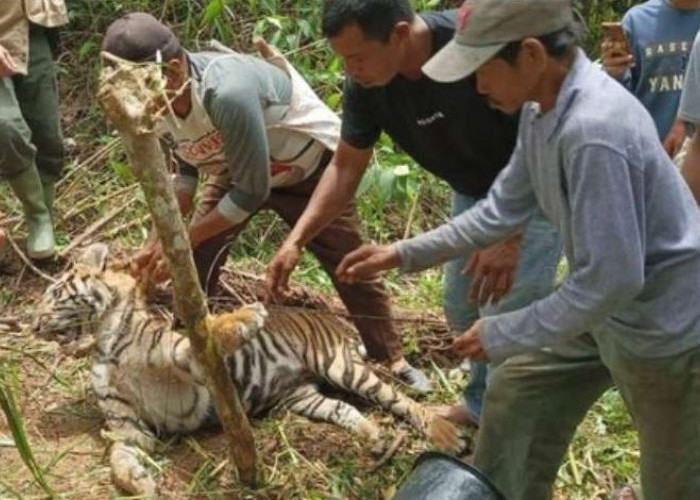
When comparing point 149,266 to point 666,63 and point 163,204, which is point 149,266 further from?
point 666,63

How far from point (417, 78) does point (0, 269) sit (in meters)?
3.03

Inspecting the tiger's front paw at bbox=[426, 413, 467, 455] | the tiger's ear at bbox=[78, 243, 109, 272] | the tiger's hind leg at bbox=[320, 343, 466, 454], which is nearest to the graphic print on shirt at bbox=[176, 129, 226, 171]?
the tiger's ear at bbox=[78, 243, 109, 272]

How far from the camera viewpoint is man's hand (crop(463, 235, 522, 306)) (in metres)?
3.53

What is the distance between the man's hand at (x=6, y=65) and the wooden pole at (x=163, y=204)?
7.81ft

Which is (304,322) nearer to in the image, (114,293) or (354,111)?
(114,293)

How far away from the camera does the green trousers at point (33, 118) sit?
219 inches

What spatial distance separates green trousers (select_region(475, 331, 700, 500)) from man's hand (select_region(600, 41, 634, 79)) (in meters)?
1.60

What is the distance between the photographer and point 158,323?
4660 millimetres

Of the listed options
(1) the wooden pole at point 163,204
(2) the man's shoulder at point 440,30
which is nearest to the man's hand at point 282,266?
(1) the wooden pole at point 163,204

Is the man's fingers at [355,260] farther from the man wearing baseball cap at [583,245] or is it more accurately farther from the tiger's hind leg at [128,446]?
the tiger's hind leg at [128,446]

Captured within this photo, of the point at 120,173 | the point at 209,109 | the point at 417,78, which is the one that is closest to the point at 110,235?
the point at 120,173

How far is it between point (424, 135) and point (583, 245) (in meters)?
1.27

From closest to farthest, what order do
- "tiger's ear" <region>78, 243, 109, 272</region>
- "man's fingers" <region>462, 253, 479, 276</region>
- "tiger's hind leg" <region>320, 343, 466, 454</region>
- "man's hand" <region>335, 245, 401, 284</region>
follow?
1. "man's hand" <region>335, 245, 401, 284</region>
2. "man's fingers" <region>462, 253, 479, 276</region>
3. "tiger's hind leg" <region>320, 343, 466, 454</region>
4. "tiger's ear" <region>78, 243, 109, 272</region>

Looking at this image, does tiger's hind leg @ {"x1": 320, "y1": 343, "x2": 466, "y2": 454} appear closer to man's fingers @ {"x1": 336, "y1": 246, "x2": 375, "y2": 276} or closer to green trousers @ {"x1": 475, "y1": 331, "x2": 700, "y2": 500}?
green trousers @ {"x1": 475, "y1": 331, "x2": 700, "y2": 500}
